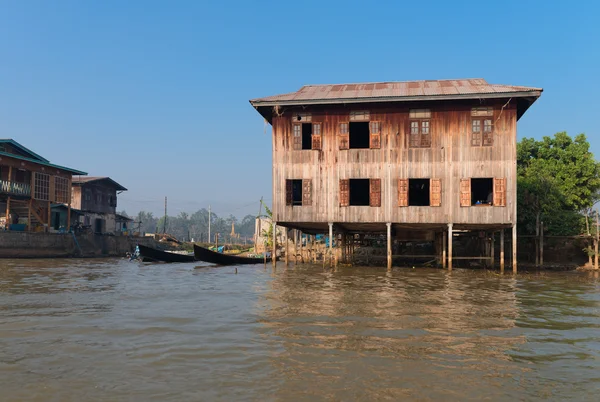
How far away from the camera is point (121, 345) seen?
751 cm

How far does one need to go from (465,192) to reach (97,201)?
1585 inches

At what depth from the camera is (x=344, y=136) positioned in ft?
72.8

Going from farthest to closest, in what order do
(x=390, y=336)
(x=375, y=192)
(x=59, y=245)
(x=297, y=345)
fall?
(x=59, y=245), (x=375, y=192), (x=390, y=336), (x=297, y=345)

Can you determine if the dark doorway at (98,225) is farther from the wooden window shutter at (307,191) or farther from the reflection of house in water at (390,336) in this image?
the reflection of house in water at (390,336)

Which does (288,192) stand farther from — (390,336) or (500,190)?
(390,336)

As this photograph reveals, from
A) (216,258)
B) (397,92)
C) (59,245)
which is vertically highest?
(397,92)

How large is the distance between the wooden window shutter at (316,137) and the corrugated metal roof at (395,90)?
1326mm

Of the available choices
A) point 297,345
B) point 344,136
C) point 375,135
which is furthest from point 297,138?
point 297,345

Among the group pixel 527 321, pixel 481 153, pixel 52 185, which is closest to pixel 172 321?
pixel 527 321

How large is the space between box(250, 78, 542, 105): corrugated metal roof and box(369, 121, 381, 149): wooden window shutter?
A: 1392mm

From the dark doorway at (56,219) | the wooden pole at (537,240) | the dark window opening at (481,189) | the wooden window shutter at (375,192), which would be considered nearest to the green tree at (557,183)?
the wooden pole at (537,240)

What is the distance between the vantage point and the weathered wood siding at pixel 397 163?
2080 centimetres

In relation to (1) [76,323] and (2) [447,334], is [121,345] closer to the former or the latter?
(1) [76,323]

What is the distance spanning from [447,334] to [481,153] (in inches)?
560
